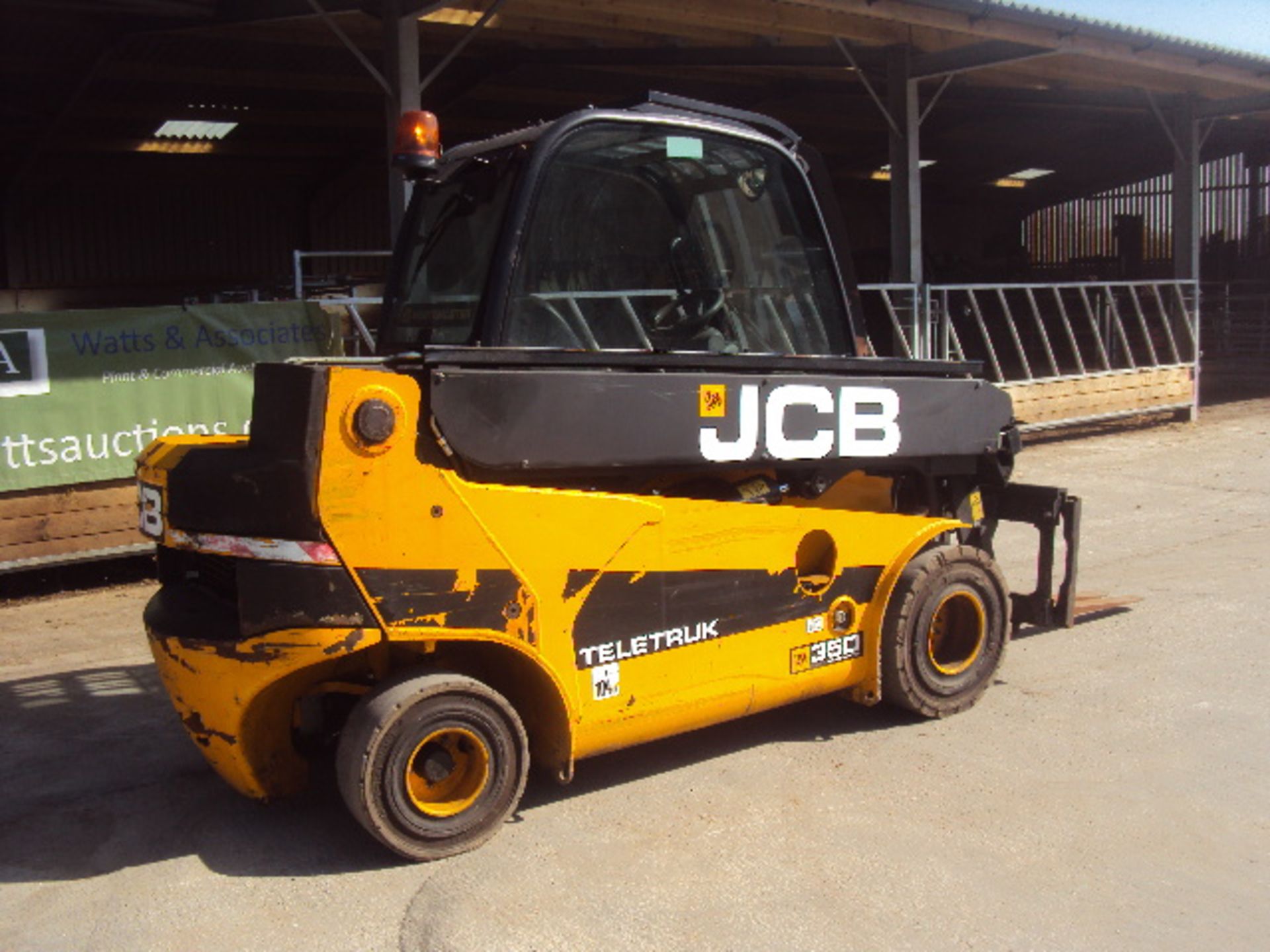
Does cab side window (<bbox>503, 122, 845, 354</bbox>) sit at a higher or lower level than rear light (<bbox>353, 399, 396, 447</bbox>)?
higher

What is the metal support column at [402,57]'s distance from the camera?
11016 millimetres

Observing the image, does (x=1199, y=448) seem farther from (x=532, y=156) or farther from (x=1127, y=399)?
(x=532, y=156)

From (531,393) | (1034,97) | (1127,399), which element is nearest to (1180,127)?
(1034,97)

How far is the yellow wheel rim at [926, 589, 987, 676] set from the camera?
234 inches

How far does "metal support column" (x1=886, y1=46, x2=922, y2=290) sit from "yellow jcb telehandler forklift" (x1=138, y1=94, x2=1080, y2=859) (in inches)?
374

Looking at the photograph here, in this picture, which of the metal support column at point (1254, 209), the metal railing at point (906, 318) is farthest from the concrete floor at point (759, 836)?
the metal support column at point (1254, 209)

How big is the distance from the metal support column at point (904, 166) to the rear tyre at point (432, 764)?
11390 mm

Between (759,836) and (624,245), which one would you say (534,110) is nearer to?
(624,245)

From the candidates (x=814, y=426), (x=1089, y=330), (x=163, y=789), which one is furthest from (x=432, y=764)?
(x=1089, y=330)

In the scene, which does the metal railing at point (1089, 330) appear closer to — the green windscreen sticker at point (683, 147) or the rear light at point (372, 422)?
the green windscreen sticker at point (683, 147)

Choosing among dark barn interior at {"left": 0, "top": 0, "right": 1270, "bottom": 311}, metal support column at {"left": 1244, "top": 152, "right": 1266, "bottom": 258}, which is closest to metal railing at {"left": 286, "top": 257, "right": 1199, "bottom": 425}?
dark barn interior at {"left": 0, "top": 0, "right": 1270, "bottom": 311}

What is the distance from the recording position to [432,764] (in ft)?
14.7

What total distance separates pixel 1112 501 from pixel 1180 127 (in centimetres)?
911

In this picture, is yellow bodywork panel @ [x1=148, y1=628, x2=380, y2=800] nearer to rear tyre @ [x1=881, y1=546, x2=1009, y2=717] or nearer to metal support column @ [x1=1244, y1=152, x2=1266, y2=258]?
rear tyre @ [x1=881, y1=546, x2=1009, y2=717]
